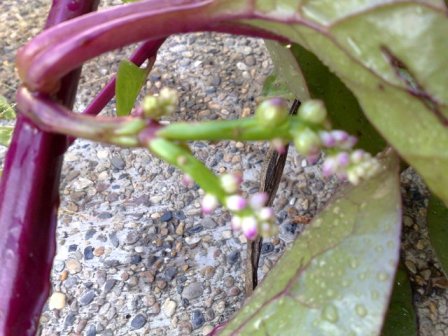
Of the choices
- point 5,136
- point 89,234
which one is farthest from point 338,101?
point 89,234

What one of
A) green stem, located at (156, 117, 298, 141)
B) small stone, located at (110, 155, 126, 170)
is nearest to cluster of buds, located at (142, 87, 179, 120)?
green stem, located at (156, 117, 298, 141)

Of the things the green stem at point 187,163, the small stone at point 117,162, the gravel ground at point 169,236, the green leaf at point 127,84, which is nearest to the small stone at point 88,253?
the gravel ground at point 169,236

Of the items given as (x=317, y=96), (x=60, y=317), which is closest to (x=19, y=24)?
(x=60, y=317)

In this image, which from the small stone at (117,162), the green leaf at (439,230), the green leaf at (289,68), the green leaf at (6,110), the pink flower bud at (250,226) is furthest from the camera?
the small stone at (117,162)

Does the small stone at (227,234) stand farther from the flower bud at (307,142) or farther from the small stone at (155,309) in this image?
the flower bud at (307,142)

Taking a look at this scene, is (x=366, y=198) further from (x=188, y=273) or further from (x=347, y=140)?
(x=188, y=273)

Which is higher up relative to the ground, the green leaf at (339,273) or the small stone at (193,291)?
the green leaf at (339,273)

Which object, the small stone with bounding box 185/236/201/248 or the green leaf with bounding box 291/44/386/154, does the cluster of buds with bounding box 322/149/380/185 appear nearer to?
the green leaf with bounding box 291/44/386/154
